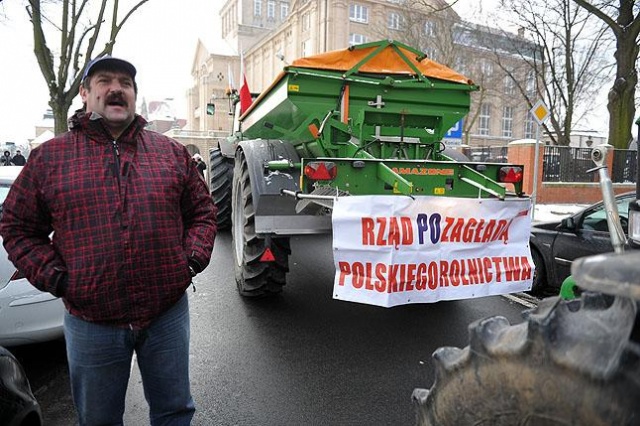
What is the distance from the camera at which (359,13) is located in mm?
44000

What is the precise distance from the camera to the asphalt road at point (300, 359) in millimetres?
3164

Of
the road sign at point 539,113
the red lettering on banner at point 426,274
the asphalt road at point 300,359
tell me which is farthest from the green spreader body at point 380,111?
the road sign at point 539,113

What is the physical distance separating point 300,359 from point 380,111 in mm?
2525

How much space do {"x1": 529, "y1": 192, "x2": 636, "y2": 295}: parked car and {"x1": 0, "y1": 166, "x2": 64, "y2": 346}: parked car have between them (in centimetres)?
463

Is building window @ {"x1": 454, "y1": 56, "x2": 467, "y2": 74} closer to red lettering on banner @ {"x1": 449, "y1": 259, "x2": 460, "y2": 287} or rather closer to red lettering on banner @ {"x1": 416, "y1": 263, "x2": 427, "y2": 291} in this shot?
red lettering on banner @ {"x1": 449, "y1": 259, "x2": 460, "y2": 287}

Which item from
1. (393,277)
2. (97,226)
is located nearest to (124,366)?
(97,226)

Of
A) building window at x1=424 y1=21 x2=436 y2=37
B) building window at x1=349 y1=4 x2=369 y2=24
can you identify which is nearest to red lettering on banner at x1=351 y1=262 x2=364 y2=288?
building window at x1=424 y1=21 x2=436 y2=37

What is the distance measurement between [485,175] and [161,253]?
11.1 feet

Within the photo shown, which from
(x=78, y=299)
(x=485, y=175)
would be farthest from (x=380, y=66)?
(x=78, y=299)

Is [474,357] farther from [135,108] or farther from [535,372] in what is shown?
[135,108]

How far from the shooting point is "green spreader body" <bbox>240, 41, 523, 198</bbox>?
432cm

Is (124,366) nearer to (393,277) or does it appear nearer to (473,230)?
(393,277)

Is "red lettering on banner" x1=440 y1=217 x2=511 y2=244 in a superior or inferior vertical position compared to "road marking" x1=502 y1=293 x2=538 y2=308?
superior

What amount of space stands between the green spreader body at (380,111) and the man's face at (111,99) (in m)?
2.41
